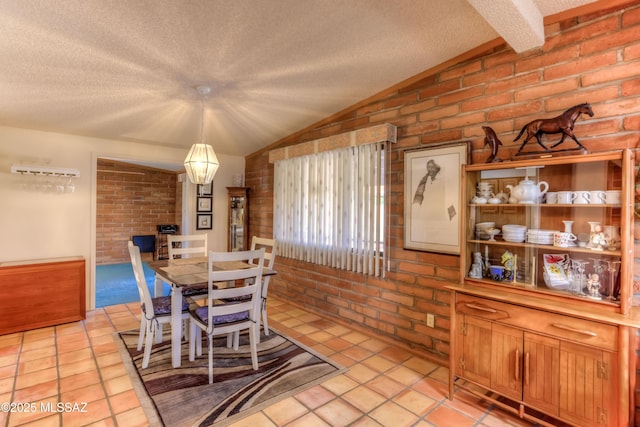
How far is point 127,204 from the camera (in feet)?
25.3

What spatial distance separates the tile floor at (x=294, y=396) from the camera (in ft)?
6.61

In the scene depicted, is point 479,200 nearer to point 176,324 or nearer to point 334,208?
point 334,208

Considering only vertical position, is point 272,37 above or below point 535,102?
above

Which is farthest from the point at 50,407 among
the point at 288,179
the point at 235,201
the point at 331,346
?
the point at 235,201

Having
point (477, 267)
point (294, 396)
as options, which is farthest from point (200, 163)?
point (477, 267)

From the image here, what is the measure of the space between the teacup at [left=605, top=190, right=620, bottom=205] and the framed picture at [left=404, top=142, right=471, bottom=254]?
95 centimetres

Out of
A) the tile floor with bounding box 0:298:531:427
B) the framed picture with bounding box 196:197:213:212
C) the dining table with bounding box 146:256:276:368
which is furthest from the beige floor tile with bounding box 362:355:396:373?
the framed picture with bounding box 196:197:213:212

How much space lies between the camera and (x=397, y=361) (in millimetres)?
2799

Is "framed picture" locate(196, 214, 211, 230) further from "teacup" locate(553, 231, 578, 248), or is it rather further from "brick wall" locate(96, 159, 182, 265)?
"teacup" locate(553, 231, 578, 248)

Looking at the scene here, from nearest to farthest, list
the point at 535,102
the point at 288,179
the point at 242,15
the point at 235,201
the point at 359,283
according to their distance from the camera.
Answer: the point at 242,15, the point at 535,102, the point at 359,283, the point at 288,179, the point at 235,201

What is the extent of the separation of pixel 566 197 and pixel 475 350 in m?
1.15

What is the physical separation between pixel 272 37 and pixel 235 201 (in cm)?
350

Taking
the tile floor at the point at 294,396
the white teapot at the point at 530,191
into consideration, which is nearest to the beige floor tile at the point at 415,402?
the tile floor at the point at 294,396

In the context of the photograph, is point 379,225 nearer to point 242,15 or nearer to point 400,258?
point 400,258
